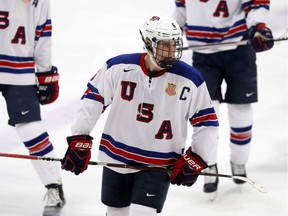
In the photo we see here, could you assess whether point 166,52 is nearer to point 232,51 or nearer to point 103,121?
point 232,51

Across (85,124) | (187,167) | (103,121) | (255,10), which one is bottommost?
(103,121)

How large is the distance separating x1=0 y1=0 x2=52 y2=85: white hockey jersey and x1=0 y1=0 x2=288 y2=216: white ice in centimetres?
68

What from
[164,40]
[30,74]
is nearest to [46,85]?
[30,74]

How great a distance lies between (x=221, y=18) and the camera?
3932 millimetres

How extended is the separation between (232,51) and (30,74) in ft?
3.48

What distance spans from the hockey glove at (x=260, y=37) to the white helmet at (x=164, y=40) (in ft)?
3.51

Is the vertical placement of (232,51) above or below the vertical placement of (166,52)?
below

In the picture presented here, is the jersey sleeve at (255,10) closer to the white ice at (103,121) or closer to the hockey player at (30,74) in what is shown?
the white ice at (103,121)

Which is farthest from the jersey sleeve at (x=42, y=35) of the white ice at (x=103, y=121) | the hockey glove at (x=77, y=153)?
the hockey glove at (x=77, y=153)

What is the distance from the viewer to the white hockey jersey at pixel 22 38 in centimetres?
352

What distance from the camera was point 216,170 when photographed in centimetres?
407

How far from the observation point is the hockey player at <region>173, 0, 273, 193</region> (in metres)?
3.89

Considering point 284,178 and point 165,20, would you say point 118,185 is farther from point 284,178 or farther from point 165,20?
point 284,178

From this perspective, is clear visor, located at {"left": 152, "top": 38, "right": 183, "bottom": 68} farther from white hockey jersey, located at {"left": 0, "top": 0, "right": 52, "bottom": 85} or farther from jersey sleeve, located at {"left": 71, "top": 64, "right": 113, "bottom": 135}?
white hockey jersey, located at {"left": 0, "top": 0, "right": 52, "bottom": 85}
